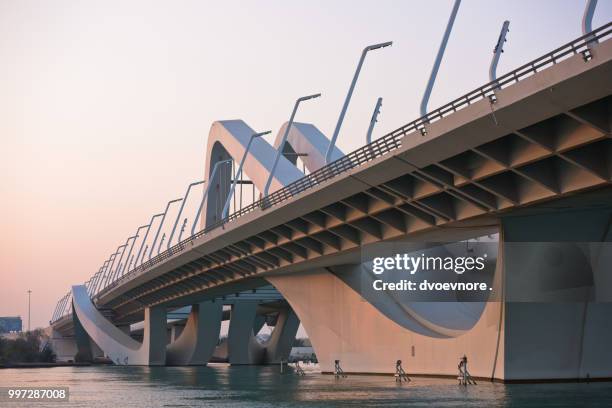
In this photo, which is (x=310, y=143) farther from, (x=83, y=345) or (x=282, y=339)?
(x=83, y=345)

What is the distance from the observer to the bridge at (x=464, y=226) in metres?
27.0

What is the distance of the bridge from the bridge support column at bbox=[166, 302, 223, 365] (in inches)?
975

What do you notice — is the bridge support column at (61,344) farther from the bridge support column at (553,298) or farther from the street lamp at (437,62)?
the street lamp at (437,62)

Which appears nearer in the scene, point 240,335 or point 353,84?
point 353,84

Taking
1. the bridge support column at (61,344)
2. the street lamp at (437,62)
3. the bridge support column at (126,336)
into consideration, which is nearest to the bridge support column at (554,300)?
the street lamp at (437,62)

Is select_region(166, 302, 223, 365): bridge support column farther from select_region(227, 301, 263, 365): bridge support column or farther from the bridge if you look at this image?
the bridge

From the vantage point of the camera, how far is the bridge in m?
27.0

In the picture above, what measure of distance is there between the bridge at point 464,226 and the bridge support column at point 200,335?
2476cm

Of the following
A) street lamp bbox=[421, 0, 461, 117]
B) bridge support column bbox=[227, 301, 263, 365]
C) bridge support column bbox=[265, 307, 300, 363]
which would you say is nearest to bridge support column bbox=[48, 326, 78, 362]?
bridge support column bbox=[265, 307, 300, 363]

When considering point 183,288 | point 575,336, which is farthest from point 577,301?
point 183,288

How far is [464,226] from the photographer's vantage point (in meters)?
Answer: 37.8

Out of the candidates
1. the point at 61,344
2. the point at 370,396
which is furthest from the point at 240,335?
the point at 61,344

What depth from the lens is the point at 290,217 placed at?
45.4m

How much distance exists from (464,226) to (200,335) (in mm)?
59196
